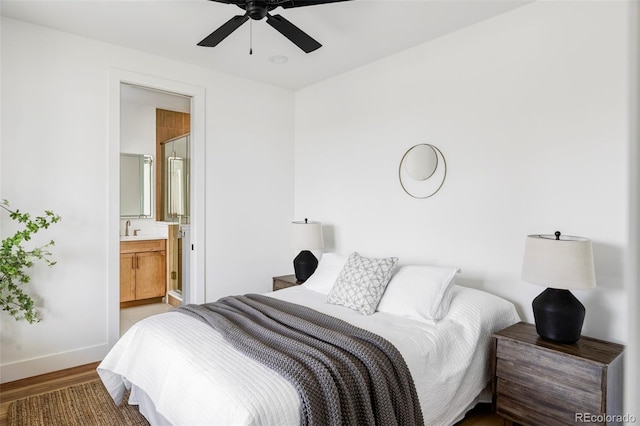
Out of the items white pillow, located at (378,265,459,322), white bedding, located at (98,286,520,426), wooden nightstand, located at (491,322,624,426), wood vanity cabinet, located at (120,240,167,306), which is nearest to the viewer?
white bedding, located at (98,286,520,426)

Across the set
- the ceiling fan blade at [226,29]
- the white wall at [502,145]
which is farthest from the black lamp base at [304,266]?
the ceiling fan blade at [226,29]

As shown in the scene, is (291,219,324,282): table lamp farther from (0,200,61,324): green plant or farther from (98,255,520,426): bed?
(0,200,61,324): green plant

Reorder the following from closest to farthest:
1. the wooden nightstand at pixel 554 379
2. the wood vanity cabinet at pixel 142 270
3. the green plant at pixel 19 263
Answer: the wooden nightstand at pixel 554 379 → the green plant at pixel 19 263 → the wood vanity cabinet at pixel 142 270

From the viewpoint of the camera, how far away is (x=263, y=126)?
424cm

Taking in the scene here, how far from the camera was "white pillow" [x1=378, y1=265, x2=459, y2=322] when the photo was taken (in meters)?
2.45

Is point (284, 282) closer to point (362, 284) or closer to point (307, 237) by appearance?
point (307, 237)

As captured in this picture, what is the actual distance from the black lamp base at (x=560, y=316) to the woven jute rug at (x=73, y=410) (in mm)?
2427

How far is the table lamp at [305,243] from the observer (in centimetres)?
370

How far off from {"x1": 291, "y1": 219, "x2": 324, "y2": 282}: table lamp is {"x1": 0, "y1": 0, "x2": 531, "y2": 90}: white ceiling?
160 cm

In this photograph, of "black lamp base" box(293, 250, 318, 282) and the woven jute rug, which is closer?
the woven jute rug

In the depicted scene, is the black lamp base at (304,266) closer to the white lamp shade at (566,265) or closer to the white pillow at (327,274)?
the white pillow at (327,274)

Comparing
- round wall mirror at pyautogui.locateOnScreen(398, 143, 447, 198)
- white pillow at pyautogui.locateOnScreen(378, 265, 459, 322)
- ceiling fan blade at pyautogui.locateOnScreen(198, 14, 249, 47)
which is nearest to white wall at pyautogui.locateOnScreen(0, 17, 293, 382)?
ceiling fan blade at pyautogui.locateOnScreen(198, 14, 249, 47)

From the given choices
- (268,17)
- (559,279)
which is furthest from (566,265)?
(268,17)

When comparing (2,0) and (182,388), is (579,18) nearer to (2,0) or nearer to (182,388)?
(182,388)
